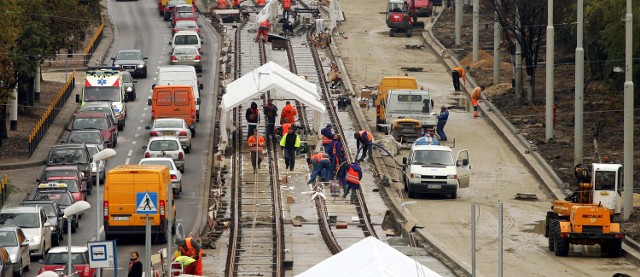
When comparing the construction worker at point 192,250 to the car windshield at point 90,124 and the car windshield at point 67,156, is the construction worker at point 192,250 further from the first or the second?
the car windshield at point 90,124

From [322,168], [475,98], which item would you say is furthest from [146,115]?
[322,168]

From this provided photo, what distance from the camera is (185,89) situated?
63688 mm

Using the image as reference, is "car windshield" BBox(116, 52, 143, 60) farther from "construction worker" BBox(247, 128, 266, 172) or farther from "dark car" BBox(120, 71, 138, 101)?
"construction worker" BBox(247, 128, 266, 172)

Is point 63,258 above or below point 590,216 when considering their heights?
below

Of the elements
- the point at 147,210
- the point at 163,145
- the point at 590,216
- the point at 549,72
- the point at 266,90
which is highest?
the point at 549,72

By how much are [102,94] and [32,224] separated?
2440cm

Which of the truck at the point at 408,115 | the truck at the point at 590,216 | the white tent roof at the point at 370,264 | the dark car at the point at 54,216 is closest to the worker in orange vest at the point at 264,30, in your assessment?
the truck at the point at 408,115

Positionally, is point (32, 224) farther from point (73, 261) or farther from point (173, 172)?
point (173, 172)

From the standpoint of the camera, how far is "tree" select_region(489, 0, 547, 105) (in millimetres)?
69625

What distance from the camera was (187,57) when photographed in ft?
260

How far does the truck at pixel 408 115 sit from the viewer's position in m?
60.8

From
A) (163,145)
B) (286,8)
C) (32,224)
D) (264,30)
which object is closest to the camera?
(32,224)

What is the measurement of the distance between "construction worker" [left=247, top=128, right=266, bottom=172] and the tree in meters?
14.6

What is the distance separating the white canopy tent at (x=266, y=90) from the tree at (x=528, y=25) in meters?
12.2
